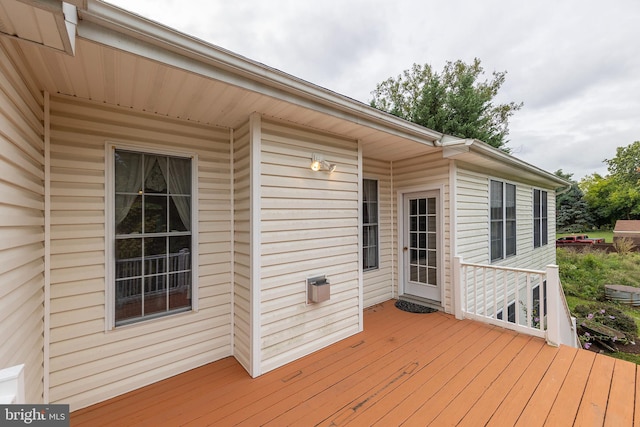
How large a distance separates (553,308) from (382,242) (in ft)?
7.95

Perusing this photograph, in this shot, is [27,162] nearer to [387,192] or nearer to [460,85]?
[387,192]

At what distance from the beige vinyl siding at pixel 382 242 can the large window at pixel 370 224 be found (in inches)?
3.0

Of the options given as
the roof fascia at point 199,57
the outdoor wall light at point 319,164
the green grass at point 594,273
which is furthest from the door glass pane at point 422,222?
the green grass at point 594,273

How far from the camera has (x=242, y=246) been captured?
2812mm

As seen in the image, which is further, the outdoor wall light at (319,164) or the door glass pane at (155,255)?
the outdoor wall light at (319,164)

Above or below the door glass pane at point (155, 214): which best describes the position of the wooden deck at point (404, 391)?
below

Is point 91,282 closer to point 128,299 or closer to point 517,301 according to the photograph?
point 128,299

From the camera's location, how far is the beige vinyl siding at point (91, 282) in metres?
2.14

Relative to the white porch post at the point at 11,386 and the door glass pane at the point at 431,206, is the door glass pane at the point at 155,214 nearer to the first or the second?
the white porch post at the point at 11,386

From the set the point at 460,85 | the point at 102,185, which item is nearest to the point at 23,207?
the point at 102,185

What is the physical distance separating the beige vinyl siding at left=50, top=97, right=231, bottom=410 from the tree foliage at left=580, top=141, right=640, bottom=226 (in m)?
38.8

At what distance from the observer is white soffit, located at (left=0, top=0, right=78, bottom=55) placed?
1.08 metres

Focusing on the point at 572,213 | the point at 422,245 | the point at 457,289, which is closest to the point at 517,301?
the point at 457,289

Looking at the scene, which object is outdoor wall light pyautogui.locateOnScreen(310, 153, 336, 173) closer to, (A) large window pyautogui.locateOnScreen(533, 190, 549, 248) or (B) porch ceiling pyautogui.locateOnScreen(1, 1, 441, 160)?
(B) porch ceiling pyautogui.locateOnScreen(1, 1, 441, 160)
